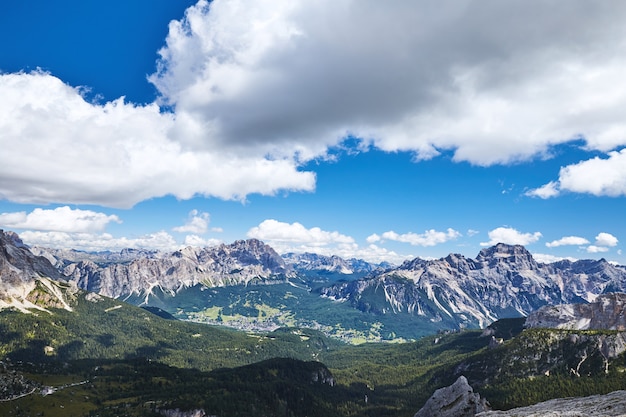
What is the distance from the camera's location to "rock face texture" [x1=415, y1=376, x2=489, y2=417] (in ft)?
362

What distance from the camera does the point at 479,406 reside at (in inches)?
4466

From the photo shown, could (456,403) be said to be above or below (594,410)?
below

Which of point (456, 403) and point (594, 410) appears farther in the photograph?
point (456, 403)

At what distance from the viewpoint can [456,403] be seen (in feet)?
385

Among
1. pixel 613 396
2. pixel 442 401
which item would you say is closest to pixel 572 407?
pixel 613 396

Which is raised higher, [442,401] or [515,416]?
[515,416]

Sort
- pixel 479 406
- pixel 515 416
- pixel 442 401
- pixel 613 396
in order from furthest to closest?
pixel 442 401 → pixel 479 406 → pixel 613 396 → pixel 515 416

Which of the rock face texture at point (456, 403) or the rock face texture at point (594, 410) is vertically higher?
the rock face texture at point (594, 410)

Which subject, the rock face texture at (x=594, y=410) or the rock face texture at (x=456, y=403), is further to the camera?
the rock face texture at (x=456, y=403)

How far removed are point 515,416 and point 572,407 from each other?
941 cm

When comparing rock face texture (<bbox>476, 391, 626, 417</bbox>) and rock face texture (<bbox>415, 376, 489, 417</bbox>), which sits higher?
rock face texture (<bbox>476, 391, 626, 417</bbox>)

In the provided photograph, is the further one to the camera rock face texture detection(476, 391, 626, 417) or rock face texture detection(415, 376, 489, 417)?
rock face texture detection(415, 376, 489, 417)

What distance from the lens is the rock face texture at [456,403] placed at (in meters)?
110

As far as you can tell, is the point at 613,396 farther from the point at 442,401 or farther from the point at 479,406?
the point at 442,401
